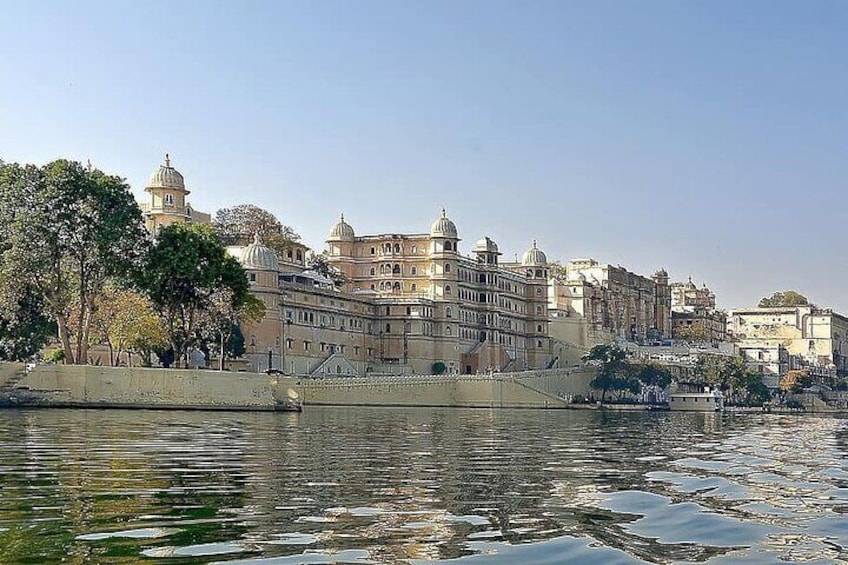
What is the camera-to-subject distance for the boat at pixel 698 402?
331 ft

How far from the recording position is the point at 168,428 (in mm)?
34188

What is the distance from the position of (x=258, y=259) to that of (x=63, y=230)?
3109 centimetres

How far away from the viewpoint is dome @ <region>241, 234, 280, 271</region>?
3177 inches

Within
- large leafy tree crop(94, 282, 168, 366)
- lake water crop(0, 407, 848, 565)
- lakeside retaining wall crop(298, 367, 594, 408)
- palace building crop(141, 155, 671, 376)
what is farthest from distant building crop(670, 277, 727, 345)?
lake water crop(0, 407, 848, 565)

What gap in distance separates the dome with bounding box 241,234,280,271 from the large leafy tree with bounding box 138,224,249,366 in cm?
2051

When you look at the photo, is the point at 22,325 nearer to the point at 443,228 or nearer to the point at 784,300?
the point at 443,228

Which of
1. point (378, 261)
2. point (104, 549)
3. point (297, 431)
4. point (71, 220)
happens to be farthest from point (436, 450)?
point (378, 261)

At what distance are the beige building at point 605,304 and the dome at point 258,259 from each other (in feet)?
148

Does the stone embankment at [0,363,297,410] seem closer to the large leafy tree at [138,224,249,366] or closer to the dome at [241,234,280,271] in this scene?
the large leafy tree at [138,224,249,366]

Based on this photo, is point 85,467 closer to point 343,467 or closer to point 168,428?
point 343,467

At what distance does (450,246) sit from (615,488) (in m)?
84.5

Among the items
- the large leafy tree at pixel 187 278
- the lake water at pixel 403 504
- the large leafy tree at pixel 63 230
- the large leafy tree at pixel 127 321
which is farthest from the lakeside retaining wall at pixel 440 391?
the lake water at pixel 403 504

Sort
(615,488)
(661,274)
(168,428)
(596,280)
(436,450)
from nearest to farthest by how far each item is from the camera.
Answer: (615,488)
(436,450)
(168,428)
(596,280)
(661,274)

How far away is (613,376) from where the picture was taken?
101500 mm
